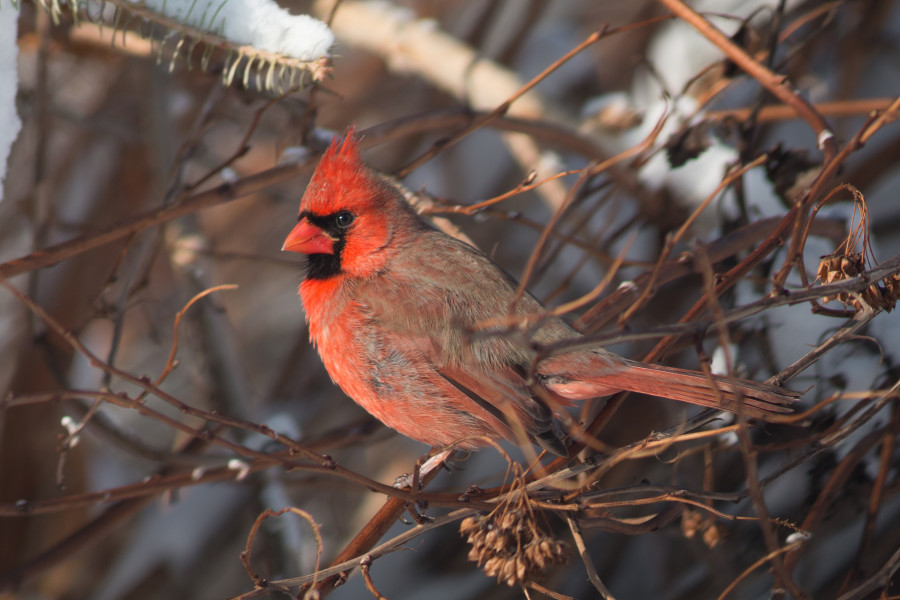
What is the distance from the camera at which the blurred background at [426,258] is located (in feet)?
6.15

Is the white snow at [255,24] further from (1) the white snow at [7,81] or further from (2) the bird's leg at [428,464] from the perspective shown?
(2) the bird's leg at [428,464]

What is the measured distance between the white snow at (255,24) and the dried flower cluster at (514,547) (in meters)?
0.97

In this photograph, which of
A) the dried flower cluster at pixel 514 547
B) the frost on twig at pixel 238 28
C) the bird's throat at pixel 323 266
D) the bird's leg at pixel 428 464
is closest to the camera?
the dried flower cluster at pixel 514 547

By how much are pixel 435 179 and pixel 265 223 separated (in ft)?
3.46

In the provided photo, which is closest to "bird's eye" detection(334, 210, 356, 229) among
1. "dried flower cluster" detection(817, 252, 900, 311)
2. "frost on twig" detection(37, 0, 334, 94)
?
"frost on twig" detection(37, 0, 334, 94)

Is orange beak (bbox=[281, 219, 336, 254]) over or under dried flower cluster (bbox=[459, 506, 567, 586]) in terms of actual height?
under

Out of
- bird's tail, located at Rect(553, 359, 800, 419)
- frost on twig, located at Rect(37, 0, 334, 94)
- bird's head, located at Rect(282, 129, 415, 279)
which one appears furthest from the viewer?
bird's head, located at Rect(282, 129, 415, 279)

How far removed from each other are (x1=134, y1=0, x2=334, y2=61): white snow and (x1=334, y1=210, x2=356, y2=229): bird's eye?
0.60m

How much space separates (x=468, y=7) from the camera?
4.66m

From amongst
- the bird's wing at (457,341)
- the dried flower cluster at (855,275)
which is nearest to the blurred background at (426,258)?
the dried flower cluster at (855,275)

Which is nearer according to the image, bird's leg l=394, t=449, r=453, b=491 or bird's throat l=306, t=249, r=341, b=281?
bird's leg l=394, t=449, r=453, b=491

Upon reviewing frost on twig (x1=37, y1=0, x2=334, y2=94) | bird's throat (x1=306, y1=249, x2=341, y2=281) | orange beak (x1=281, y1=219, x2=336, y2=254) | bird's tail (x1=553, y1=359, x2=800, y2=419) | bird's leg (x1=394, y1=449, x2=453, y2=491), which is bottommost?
bird's leg (x1=394, y1=449, x2=453, y2=491)

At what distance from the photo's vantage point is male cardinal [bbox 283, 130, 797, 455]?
1.94 m

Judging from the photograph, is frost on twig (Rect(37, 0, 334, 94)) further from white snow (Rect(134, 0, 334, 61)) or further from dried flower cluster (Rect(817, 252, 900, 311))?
dried flower cluster (Rect(817, 252, 900, 311))
